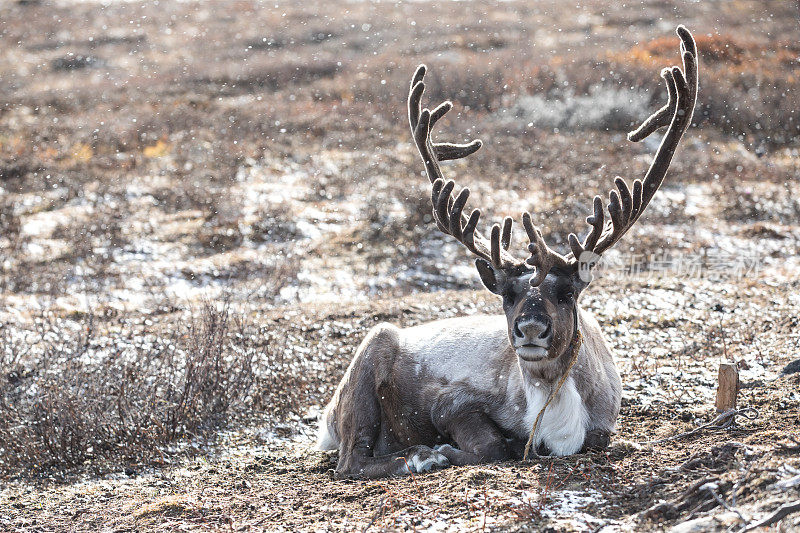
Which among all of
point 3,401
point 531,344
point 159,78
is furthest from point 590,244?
point 159,78

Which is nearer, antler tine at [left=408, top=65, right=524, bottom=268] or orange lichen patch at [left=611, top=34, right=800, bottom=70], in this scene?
antler tine at [left=408, top=65, right=524, bottom=268]

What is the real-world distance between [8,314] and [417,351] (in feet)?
16.9

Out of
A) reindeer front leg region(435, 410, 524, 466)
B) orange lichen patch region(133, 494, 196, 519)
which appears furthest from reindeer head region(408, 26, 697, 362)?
orange lichen patch region(133, 494, 196, 519)

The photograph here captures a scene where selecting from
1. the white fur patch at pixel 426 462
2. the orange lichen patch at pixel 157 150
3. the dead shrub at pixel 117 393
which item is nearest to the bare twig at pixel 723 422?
the white fur patch at pixel 426 462

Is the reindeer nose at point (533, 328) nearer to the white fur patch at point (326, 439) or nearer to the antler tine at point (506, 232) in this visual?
the antler tine at point (506, 232)

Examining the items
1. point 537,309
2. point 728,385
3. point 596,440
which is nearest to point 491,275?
point 537,309

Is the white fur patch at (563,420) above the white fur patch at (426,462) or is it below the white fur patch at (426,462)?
above

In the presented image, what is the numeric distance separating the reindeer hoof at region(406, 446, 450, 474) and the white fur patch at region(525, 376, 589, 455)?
1.89ft

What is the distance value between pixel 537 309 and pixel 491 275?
51 centimetres

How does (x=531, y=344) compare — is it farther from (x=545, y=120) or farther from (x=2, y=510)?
(x=545, y=120)

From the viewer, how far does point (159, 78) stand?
22125 millimetres

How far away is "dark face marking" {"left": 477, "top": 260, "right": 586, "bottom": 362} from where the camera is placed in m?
4.42

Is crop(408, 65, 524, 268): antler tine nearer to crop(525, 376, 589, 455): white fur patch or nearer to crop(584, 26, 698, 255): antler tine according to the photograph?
crop(584, 26, 698, 255): antler tine

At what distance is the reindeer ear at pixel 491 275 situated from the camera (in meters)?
4.89
